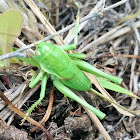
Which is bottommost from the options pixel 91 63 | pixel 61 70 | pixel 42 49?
pixel 91 63

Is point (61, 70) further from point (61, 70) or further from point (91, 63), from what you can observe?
point (91, 63)

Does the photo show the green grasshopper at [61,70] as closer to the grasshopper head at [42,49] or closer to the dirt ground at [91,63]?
the grasshopper head at [42,49]

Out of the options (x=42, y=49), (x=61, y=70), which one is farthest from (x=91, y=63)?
(x=42, y=49)

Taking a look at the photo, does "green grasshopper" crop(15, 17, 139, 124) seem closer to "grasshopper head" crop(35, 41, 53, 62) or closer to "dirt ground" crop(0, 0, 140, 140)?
"grasshopper head" crop(35, 41, 53, 62)

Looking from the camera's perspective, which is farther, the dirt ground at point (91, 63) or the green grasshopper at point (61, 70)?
the dirt ground at point (91, 63)

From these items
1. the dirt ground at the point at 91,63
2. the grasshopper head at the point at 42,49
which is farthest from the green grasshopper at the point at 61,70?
the dirt ground at the point at 91,63

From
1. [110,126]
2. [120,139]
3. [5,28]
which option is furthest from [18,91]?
[120,139]

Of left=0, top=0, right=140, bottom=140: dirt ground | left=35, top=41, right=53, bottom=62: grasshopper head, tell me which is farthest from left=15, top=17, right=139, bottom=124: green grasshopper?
left=0, top=0, right=140, bottom=140: dirt ground

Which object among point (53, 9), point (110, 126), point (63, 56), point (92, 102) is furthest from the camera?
point (53, 9)

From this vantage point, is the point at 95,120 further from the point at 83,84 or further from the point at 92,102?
the point at 83,84

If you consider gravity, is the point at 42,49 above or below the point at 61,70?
above

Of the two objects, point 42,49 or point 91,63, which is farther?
point 91,63
